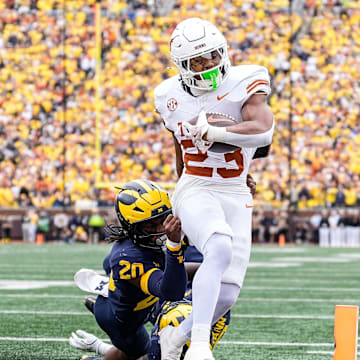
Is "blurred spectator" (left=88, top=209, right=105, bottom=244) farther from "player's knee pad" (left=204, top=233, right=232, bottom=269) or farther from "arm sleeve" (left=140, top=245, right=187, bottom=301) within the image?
"player's knee pad" (left=204, top=233, right=232, bottom=269)

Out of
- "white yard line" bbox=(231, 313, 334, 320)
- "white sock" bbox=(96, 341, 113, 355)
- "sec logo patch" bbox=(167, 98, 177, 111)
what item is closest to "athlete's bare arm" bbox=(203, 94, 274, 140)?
"sec logo patch" bbox=(167, 98, 177, 111)

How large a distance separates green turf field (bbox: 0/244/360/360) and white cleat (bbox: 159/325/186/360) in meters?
1.11

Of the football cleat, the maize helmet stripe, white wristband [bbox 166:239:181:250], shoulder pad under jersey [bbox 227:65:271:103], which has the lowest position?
the football cleat

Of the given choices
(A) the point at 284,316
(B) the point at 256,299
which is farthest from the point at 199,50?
(B) the point at 256,299

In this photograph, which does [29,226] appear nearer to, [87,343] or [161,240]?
[87,343]

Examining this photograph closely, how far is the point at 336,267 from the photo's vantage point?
10.9 meters

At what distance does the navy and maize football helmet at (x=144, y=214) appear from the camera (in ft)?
11.6

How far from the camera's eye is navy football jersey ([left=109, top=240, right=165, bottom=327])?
137 inches

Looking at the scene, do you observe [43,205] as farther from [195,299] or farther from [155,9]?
[195,299]

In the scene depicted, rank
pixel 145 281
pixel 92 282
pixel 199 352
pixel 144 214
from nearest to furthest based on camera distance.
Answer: pixel 199 352 → pixel 145 281 → pixel 144 214 → pixel 92 282

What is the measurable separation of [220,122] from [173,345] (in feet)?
2.87

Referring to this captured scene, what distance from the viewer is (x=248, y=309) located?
6508 mm

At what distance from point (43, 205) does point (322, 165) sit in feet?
20.9

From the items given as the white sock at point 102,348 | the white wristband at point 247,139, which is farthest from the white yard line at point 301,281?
the white wristband at point 247,139
